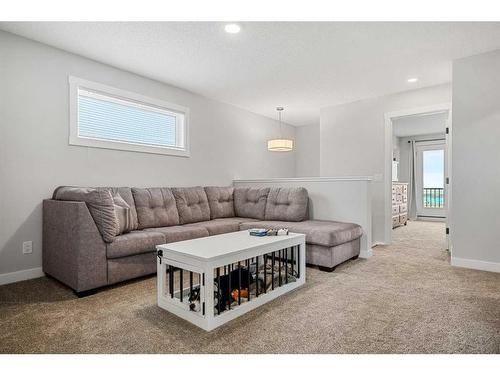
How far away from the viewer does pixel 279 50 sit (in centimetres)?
313

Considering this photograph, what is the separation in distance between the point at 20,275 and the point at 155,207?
1387mm

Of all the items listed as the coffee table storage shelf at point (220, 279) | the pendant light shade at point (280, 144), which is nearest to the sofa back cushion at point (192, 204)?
the coffee table storage shelf at point (220, 279)

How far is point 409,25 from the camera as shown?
8.59 ft

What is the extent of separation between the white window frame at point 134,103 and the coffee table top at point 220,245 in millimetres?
1798

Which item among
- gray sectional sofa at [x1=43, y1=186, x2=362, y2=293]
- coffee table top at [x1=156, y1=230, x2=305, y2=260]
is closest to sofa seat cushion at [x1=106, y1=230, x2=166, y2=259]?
gray sectional sofa at [x1=43, y1=186, x2=362, y2=293]

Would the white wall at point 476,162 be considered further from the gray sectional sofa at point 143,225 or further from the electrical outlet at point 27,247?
the electrical outlet at point 27,247

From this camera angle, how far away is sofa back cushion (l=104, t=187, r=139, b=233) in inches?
110

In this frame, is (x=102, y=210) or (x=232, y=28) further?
(x=232, y=28)

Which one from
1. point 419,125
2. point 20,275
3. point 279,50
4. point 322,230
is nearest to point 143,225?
point 20,275

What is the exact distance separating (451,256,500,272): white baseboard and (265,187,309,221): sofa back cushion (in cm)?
Result: 171

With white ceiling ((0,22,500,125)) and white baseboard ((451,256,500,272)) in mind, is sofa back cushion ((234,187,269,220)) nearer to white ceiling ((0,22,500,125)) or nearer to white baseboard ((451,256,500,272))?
white ceiling ((0,22,500,125))

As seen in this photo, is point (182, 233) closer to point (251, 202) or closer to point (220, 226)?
point (220, 226)
